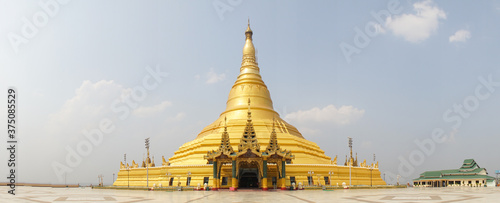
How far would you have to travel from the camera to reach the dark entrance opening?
138ft

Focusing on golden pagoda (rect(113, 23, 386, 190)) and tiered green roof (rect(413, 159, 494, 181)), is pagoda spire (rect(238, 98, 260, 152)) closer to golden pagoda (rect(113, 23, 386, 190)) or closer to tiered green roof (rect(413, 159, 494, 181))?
golden pagoda (rect(113, 23, 386, 190))

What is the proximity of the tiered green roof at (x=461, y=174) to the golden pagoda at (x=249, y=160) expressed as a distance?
2439 cm

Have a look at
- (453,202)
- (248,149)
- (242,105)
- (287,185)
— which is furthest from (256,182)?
(453,202)

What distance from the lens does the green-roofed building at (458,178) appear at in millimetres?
69188

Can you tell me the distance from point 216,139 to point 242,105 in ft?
35.0

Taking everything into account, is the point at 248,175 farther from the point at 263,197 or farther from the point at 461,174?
the point at 461,174

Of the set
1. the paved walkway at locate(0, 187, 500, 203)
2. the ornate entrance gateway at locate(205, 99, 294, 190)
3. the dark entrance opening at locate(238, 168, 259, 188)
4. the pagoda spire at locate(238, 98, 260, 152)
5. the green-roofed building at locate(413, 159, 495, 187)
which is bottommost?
the green-roofed building at locate(413, 159, 495, 187)

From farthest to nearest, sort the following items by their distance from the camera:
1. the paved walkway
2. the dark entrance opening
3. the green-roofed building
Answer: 1. the green-roofed building
2. the dark entrance opening
3. the paved walkway

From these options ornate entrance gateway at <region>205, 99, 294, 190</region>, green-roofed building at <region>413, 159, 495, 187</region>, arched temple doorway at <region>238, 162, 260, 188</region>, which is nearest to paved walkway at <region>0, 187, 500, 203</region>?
ornate entrance gateway at <region>205, 99, 294, 190</region>

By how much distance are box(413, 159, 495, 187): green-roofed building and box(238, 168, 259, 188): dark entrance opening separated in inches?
1727

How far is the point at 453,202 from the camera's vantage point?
2103cm

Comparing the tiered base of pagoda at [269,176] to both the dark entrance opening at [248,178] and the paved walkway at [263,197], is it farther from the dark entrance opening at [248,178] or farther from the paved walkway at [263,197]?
the paved walkway at [263,197]

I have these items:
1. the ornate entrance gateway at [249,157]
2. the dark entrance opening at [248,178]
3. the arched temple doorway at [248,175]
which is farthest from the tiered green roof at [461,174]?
the ornate entrance gateway at [249,157]

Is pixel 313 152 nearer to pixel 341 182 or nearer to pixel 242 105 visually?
pixel 341 182
